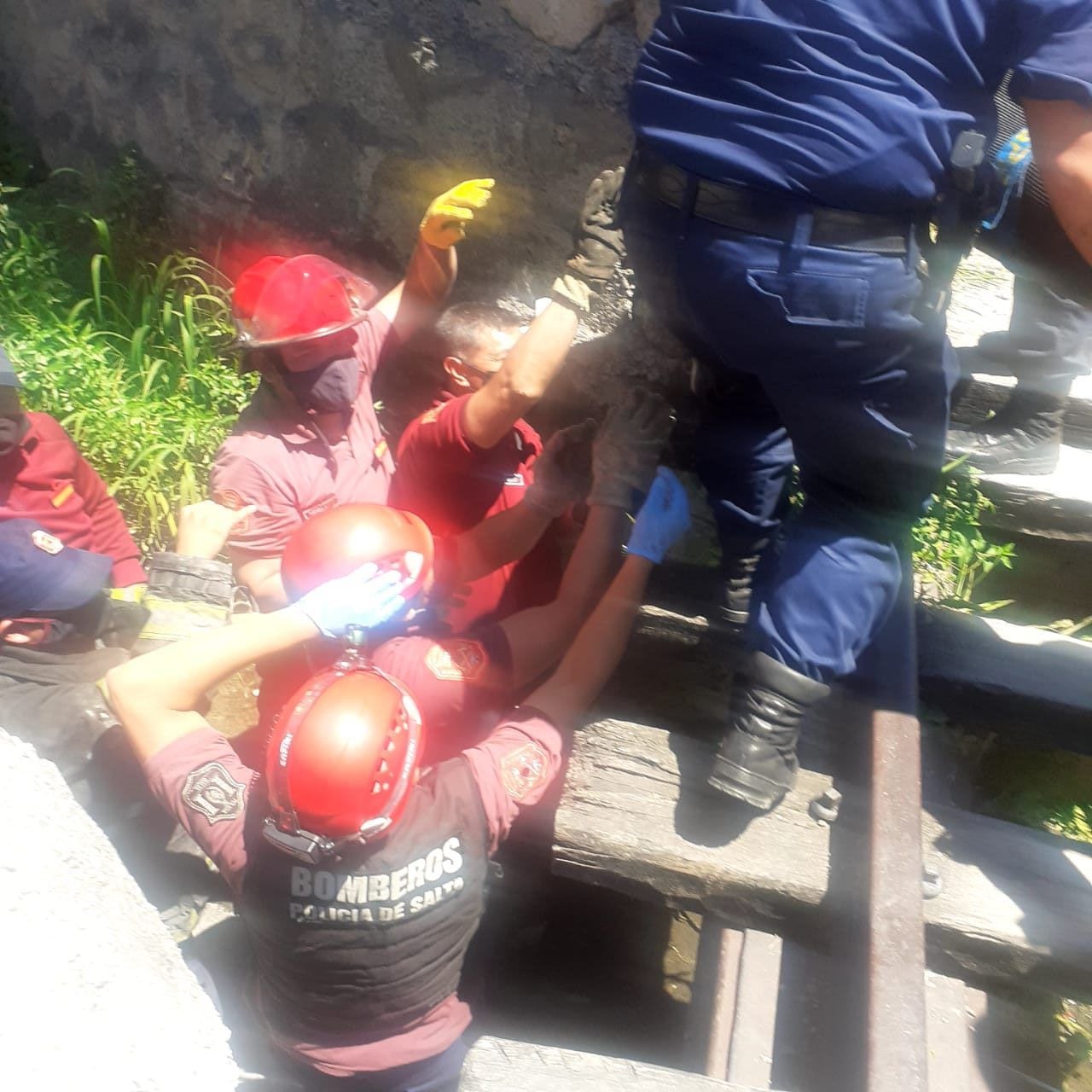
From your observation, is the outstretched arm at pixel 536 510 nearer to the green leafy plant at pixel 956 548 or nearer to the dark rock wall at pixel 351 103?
the dark rock wall at pixel 351 103

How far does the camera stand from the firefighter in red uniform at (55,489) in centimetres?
244

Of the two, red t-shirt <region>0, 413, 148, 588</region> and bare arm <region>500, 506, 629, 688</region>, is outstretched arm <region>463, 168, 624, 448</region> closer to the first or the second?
bare arm <region>500, 506, 629, 688</region>

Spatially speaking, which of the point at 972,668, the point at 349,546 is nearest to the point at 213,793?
the point at 349,546

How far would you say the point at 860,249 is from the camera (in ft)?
4.58

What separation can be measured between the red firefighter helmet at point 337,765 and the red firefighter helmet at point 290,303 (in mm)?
1080

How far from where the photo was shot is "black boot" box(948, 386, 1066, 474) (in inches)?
91.4

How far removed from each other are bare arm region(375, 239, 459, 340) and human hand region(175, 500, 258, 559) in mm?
713

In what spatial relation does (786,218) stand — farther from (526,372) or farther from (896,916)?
(896,916)

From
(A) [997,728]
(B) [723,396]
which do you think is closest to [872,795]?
(A) [997,728]

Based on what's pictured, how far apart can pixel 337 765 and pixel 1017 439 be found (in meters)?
1.88

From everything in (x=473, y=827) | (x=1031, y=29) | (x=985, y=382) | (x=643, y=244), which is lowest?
(x=473, y=827)

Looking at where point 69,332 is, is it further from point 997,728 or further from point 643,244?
point 997,728

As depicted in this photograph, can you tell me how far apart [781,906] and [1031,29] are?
141 centimetres

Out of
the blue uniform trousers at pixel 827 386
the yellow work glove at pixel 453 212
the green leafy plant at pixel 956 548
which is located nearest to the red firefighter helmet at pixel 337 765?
the blue uniform trousers at pixel 827 386
